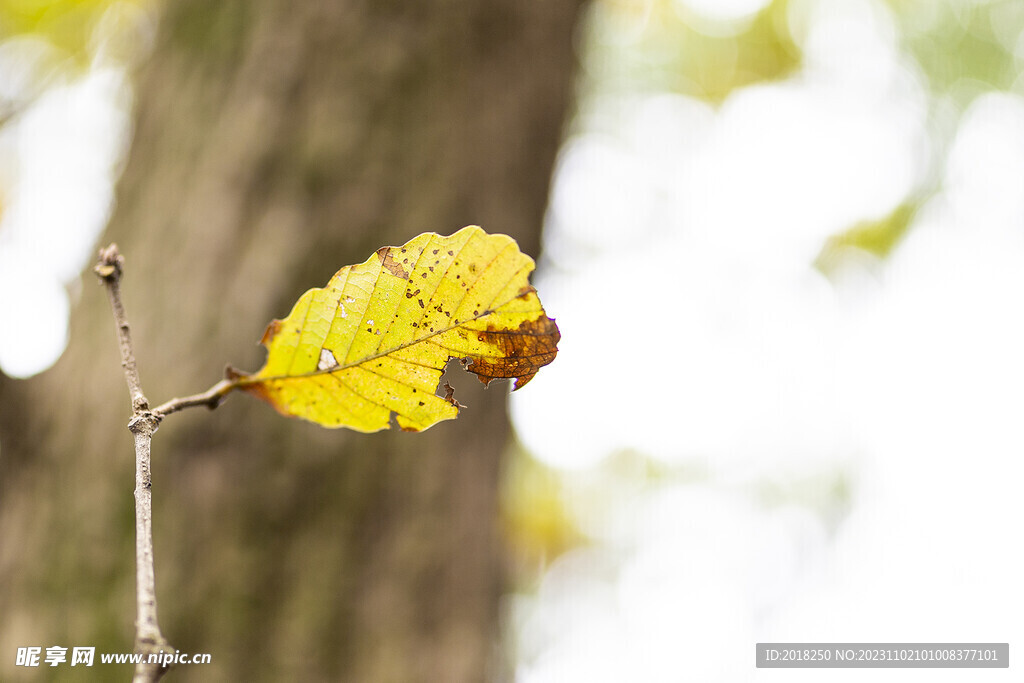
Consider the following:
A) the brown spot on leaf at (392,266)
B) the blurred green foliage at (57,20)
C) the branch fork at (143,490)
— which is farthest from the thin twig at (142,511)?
the blurred green foliage at (57,20)

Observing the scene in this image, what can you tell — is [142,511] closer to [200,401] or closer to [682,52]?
[200,401]

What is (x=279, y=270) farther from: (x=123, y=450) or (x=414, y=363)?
(x=414, y=363)

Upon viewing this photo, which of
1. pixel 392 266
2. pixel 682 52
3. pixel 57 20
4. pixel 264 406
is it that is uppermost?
pixel 682 52

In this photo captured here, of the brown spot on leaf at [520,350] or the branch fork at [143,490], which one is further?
the brown spot on leaf at [520,350]

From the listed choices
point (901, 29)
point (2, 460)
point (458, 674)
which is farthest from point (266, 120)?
point (901, 29)

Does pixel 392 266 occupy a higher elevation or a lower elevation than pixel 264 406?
lower

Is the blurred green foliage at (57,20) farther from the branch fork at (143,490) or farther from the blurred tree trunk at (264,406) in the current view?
the branch fork at (143,490)

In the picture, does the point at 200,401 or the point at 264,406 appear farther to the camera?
the point at 264,406

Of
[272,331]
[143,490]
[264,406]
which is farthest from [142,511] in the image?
[264,406]
